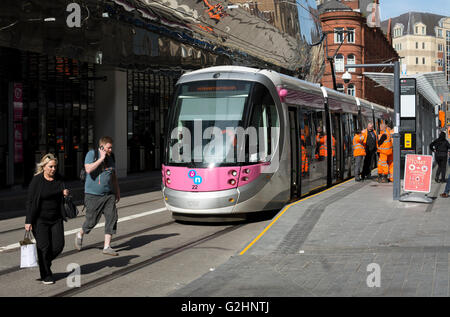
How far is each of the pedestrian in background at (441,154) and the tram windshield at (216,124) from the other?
338 inches

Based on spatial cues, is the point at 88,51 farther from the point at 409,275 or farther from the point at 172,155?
the point at 409,275

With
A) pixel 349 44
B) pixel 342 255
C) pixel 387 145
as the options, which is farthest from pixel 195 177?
pixel 349 44

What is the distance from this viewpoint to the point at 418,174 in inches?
501

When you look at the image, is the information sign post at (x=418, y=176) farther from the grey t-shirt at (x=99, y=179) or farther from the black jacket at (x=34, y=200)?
the black jacket at (x=34, y=200)

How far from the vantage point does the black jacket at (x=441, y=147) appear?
1806cm

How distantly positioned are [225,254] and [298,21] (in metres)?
29.8

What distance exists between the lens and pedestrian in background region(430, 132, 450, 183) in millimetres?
17953

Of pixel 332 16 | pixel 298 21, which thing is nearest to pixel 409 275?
pixel 298 21

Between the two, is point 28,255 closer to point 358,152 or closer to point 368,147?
point 358,152

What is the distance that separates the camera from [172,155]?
37.1 feet

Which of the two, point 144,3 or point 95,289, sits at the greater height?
point 144,3

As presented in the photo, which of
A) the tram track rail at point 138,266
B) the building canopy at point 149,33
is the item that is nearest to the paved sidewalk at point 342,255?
the tram track rail at point 138,266

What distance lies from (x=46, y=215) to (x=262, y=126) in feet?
17.6

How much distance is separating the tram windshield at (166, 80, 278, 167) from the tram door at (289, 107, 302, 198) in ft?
4.00
